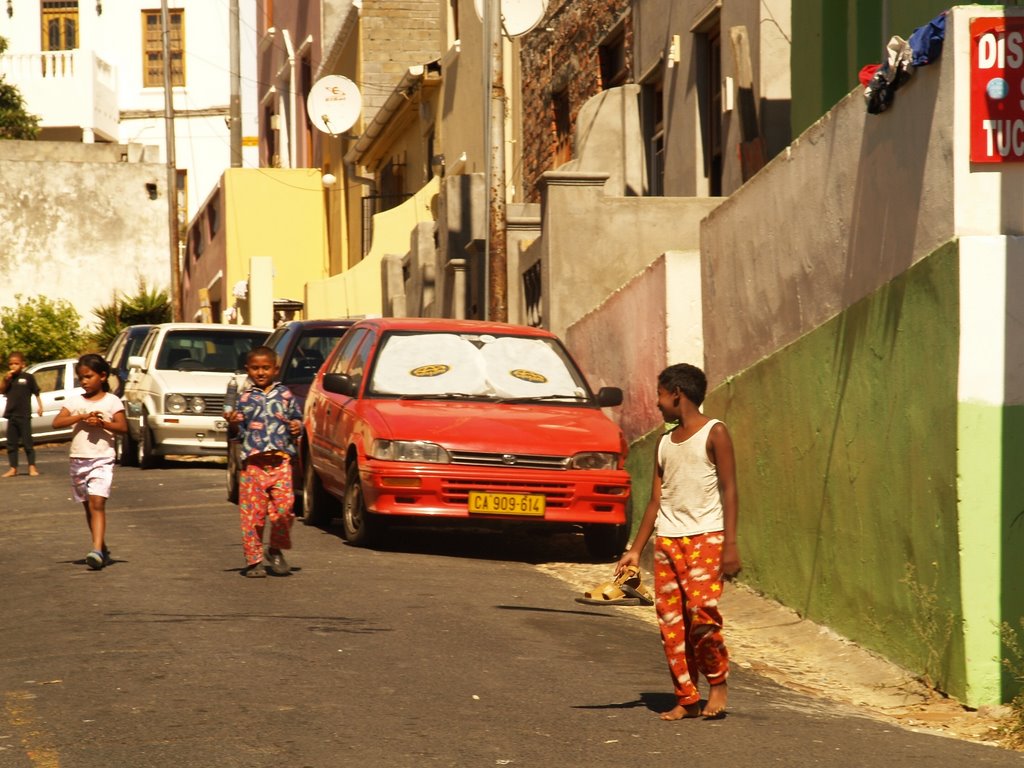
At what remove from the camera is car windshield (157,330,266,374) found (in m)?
23.1

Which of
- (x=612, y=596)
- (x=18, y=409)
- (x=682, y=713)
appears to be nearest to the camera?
(x=682, y=713)

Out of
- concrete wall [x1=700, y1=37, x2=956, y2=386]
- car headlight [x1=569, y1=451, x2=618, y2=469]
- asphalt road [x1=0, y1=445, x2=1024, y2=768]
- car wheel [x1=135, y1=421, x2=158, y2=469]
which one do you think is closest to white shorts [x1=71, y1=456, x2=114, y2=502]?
asphalt road [x1=0, y1=445, x2=1024, y2=768]

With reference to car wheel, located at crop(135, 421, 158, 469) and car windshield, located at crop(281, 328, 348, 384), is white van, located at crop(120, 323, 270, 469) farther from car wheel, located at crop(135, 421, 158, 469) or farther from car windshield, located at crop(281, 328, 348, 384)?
car windshield, located at crop(281, 328, 348, 384)

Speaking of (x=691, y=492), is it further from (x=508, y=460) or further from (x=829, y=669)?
(x=508, y=460)

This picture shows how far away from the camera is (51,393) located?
32.1 meters

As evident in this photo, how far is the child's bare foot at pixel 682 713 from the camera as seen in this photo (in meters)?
7.90

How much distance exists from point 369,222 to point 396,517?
25.8m

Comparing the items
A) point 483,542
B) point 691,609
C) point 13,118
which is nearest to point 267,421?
point 483,542

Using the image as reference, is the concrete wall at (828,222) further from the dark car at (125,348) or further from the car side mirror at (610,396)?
the dark car at (125,348)

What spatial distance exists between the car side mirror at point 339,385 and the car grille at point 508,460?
1264mm

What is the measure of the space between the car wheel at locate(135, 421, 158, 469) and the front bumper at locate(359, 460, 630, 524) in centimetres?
934

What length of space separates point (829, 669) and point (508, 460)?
13.6ft

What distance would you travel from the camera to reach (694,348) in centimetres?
1444

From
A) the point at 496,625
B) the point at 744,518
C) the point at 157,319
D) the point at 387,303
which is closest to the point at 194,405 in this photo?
the point at 387,303
